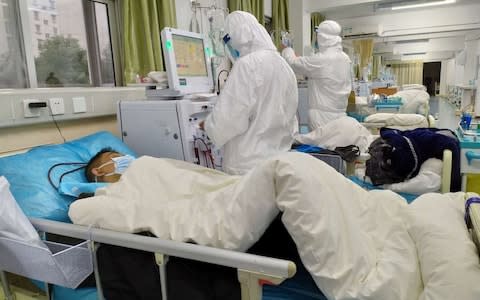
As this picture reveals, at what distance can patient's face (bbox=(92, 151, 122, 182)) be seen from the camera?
5.69ft

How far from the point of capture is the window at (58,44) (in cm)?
204

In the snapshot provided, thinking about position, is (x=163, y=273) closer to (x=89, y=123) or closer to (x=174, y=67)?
(x=174, y=67)

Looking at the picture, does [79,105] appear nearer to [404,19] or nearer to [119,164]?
[119,164]

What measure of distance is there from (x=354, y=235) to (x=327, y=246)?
5.1 inches

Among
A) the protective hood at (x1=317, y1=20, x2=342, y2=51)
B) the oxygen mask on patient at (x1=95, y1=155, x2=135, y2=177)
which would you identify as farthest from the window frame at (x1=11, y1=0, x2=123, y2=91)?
the protective hood at (x1=317, y1=20, x2=342, y2=51)

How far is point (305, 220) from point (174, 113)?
49.6 inches

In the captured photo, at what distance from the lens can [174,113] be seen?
2.03 meters

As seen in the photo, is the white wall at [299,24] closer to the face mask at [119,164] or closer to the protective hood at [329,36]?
the protective hood at [329,36]

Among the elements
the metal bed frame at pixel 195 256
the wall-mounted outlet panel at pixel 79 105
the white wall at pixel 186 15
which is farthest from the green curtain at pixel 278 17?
the metal bed frame at pixel 195 256

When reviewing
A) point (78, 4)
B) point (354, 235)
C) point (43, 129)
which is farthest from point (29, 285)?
point (78, 4)

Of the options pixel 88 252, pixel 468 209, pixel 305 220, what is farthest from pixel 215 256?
pixel 468 209

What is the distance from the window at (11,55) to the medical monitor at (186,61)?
2.79 feet

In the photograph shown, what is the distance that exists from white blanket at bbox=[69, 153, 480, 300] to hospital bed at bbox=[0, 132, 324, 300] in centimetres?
6

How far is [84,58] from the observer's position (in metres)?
2.54
